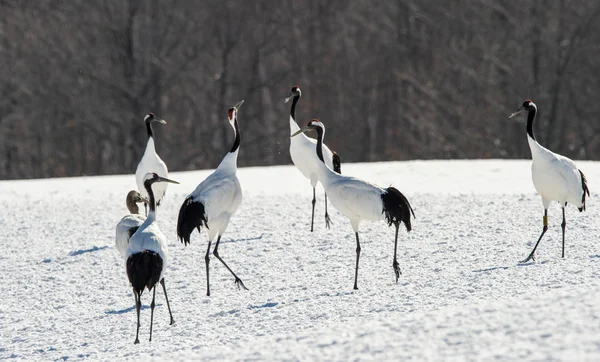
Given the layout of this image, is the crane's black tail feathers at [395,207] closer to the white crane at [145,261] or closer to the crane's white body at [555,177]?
the crane's white body at [555,177]

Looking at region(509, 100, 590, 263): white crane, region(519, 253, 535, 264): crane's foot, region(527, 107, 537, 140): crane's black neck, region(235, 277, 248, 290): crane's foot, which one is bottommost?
region(235, 277, 248, 290): crane's foot

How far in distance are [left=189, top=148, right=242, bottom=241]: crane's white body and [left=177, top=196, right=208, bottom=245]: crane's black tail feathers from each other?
60mm

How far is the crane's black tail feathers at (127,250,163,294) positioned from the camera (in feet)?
23.9

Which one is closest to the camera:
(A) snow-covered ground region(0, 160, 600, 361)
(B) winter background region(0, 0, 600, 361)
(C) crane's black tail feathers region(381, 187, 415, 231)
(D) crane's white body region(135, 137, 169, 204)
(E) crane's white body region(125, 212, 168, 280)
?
(A) snow-covered ground region(0, 160, 600, 361)

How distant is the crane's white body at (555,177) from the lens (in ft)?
29.3

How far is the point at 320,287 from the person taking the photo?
861 centimetres

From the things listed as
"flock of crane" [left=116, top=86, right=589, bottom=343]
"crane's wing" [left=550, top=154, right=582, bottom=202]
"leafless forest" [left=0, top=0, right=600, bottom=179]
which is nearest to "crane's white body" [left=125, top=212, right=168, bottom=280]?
"flock of crane" [left=116, top=86, right=589, bottom=343]

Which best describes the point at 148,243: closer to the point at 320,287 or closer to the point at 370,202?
the point at 320,287

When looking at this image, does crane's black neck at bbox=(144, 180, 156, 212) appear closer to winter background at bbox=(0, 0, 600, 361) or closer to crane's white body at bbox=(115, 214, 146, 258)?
crane's white body at bbox=(115, 214, 146, 258)

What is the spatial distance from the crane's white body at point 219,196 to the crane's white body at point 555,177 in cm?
304

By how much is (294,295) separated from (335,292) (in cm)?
38

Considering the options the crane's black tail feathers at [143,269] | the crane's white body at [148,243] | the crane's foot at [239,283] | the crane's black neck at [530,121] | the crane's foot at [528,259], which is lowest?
the crane's foot at [239,283]

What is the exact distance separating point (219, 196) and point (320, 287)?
1.39 meters

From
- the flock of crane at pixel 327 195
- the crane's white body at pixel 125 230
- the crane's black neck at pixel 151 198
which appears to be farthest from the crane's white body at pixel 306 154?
the crane's black neck at pixel 151 198
